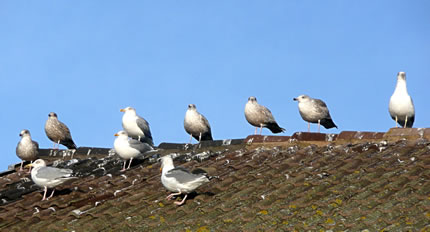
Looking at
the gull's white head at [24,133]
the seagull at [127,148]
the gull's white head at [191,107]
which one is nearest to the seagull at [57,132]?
the gull's white head at [24,133]

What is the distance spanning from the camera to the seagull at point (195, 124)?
57.9 ft

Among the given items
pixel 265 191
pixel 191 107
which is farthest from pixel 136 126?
pixel 265 191

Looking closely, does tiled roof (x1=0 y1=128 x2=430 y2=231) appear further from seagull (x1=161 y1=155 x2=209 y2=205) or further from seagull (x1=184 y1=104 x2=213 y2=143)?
seagull (x1=184 y1=104 x2=213 y2=143)

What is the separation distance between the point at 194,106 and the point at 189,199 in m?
8.02

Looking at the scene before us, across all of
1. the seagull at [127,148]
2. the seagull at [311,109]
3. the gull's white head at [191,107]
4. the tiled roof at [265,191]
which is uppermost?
the gull's white head at [191,107]

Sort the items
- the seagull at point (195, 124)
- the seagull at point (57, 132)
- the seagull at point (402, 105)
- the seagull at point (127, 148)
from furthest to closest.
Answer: the seagull at point (57, 132) < the seagull at point (195, 124) < the seagull at point (127, 148) < the seagull at point (402, 105)

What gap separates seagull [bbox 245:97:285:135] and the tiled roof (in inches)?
140

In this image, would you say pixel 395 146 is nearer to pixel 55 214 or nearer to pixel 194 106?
pixel 55 214

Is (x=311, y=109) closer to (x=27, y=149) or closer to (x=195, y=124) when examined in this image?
(x=195, y=124)

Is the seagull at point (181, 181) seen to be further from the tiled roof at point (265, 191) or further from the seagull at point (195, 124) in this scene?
the seagull at point (195, 124)

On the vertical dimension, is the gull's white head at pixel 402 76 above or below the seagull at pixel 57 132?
below

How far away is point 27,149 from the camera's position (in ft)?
55.6

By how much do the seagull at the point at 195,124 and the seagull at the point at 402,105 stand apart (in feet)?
17.2

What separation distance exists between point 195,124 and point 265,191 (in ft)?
27.2
